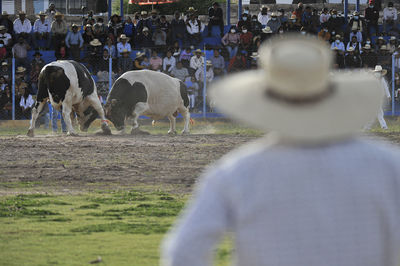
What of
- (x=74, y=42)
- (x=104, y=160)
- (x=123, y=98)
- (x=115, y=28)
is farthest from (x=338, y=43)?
(x=104, y=160)

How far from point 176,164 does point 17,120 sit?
1280cm

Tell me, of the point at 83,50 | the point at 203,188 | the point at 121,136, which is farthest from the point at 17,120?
the point at 203,188

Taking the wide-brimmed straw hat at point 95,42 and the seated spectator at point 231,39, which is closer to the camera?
the wide-brimmed straw hat at point 95,42

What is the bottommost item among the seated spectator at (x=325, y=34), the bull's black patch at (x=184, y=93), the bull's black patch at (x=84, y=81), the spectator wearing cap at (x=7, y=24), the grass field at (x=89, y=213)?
the grass field at (x=89, y=213)

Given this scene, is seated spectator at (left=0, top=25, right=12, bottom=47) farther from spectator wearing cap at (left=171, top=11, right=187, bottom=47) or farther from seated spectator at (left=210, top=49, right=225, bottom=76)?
seated spectator at (left=210, top=49, right=225, bottom=76)

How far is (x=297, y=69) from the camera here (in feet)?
9.78

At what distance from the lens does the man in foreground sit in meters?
2.96

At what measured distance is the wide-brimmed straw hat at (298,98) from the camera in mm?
2980

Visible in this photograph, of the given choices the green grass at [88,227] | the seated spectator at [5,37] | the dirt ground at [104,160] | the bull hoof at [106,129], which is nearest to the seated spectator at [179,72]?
the bull hoof at [106,129]

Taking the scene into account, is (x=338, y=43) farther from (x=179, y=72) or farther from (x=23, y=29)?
(x=23, y=29)

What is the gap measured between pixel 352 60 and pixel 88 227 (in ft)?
67.5

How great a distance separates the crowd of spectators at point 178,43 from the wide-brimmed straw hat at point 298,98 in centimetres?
2497

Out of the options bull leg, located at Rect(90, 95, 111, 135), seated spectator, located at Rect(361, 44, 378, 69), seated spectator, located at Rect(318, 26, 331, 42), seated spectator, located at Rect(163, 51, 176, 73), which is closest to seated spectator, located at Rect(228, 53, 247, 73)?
seated spectator, located at Rect(163, 51, 176, 73)

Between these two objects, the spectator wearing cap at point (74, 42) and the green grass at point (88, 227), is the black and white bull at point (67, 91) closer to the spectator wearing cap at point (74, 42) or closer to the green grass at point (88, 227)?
the spectator wearing cap at point (74, 42)
